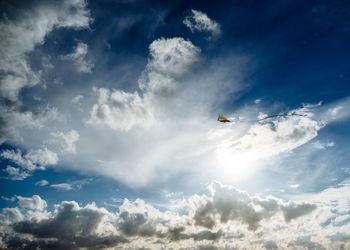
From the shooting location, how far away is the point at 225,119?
5172 centimetres
